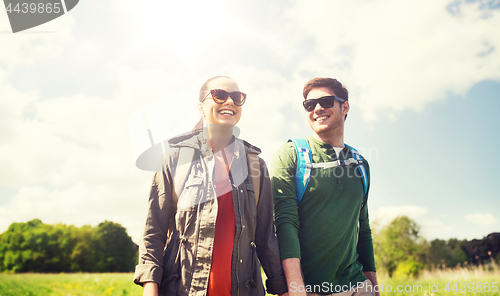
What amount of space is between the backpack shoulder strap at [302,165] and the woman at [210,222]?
392 millimetres

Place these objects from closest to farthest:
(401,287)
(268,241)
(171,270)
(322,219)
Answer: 1. (171,270)
2. (268,241)
3. (322,219)
4. (401,287)

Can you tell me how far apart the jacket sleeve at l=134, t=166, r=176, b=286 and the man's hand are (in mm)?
36

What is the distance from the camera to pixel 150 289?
2400 mm

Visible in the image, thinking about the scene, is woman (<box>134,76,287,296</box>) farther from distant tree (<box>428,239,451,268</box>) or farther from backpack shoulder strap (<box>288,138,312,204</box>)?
distant tree (<box>428,239,451,268</box>)

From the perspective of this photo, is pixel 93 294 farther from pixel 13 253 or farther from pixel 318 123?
pixel 13 253

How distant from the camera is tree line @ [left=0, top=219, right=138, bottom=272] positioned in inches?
1649

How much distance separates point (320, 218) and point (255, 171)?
894 mm

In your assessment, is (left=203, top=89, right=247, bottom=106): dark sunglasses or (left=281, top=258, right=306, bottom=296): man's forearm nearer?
(left=281, top=258, right=306, bottom=296): man's forearm

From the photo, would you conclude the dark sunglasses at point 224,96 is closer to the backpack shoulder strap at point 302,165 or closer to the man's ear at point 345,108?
the backpack shoulder strap at point 302,165

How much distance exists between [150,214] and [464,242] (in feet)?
195

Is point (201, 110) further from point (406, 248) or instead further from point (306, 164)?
point (406, 248)

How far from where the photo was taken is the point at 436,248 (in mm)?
43500

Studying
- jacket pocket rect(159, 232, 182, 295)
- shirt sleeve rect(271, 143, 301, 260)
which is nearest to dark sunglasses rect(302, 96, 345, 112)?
shirt sleeve rect(271, 143, 301, 260)

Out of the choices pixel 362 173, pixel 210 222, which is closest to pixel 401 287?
pixel 362 173
